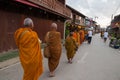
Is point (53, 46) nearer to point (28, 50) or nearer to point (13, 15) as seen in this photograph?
point (28, 50)

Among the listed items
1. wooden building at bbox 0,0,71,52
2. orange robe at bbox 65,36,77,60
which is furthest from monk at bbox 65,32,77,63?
wooden building at bbox 0,0,71,52

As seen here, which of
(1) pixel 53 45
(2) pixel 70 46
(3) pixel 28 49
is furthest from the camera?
(2) pixel 70 46

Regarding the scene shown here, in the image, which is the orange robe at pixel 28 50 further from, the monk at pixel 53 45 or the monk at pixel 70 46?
the monk at pixel 70 46

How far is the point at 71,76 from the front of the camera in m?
7.54

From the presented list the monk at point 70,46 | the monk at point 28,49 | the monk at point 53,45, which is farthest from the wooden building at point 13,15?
the monk at point 28,49

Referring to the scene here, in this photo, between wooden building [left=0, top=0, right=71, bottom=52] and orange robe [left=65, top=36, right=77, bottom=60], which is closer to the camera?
orange robe [left=65, top=36, right=77, bottom=60]

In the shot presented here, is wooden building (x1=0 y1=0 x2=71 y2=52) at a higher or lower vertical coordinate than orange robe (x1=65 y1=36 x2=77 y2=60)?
higher

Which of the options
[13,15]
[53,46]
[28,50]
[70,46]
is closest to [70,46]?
[70,46]

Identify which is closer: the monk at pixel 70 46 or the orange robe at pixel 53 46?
the orange robe at pixel 53 46

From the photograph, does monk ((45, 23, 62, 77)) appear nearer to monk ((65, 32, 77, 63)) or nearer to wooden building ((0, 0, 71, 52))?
monk ((65, 32, 77, 63))

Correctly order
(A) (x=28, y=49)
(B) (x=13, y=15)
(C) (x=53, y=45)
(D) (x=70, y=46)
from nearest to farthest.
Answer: (A) (x=28, y=49) < (C) (x=53, y=45) < (D) (x=70, y=46) < (B) (x=13, y=15)

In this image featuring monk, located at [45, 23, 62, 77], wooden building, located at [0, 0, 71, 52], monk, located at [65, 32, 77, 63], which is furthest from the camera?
wooden building, located at [0, 0, 71, 52]

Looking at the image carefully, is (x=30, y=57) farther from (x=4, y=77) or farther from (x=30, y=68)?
(x=4, y=77)

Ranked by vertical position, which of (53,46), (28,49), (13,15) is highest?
(13,15)
